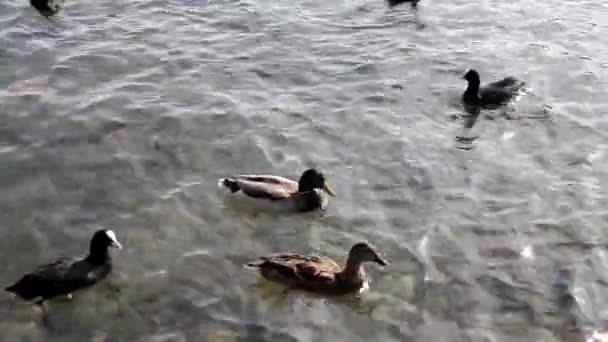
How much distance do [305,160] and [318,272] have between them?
3.42 meters

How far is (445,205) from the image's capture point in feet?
40.4

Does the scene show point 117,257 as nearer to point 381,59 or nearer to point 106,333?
point 106,333

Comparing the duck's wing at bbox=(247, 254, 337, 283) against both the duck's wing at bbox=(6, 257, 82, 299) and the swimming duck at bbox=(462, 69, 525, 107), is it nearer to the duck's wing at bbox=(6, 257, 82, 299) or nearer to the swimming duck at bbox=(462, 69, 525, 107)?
the duck's wing at bbox=(6, 257, 82, 299)

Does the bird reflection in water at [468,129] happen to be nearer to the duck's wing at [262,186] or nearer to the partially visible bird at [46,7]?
the duck's wing at [262,186]

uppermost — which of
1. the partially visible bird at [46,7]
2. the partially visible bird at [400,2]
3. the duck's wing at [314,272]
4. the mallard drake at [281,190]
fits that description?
the partially visible bird at [46,7]

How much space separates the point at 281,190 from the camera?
39.8 feet

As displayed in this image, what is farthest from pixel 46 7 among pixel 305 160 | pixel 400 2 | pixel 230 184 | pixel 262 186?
pixel 262 186

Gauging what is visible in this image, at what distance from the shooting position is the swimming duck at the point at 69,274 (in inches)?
386

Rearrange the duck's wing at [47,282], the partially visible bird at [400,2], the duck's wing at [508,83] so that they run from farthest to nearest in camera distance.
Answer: the partially visible bird at [400,2], the duck's wing at [508,83], the duck's wing at [47,282]

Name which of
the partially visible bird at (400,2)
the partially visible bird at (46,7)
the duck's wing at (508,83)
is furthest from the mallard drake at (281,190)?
the partially visible bird at (400,2)

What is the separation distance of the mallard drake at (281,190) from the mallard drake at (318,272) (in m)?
1.57

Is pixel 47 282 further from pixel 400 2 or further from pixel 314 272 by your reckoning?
pixel 400 2

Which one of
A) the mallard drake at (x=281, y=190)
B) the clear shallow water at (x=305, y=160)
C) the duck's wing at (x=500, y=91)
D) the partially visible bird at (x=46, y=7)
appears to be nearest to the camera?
the clear shallow water at (x=305, y=160)

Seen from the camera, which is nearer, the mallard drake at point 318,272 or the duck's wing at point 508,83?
the mallard drake at point 318,272
